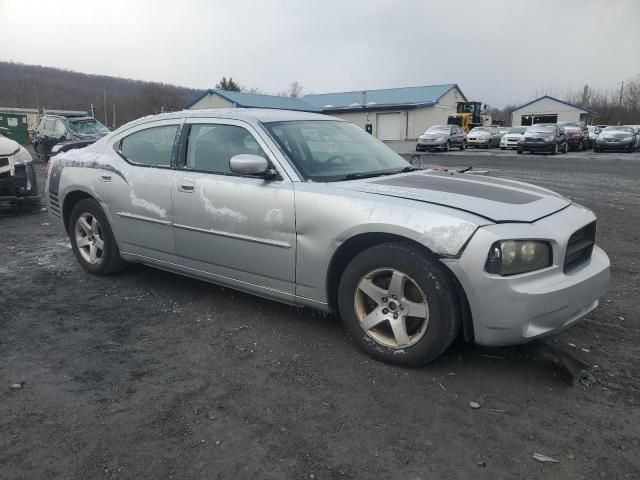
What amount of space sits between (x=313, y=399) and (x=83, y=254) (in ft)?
11.1

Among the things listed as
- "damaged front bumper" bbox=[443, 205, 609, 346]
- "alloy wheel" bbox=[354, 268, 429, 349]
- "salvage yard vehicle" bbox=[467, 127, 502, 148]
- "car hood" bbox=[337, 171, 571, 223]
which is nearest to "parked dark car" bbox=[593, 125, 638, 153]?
"salvage yard vehicle" bbox=[467, 127, 502, 148]

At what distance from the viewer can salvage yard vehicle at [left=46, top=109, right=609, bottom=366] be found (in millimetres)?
2938

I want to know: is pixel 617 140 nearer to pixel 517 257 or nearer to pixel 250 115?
pixel 250 115

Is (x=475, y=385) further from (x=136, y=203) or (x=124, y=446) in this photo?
(x=136, y=203)

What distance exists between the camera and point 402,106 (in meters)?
49.2

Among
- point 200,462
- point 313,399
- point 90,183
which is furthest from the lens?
point 90,183

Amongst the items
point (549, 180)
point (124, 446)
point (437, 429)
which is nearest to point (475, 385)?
point (437, 429)

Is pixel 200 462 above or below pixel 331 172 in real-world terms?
below

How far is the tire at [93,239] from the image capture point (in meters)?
4.96

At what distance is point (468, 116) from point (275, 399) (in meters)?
43.4

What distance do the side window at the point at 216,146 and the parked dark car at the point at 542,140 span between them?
86.7 feet

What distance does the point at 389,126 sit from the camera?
2005 inches

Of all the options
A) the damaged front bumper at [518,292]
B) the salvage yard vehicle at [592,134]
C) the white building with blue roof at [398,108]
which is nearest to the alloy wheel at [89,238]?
the damaged front bumper at [518,292]

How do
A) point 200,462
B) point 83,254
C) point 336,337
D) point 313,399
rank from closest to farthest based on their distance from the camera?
point 200,462
point 313,399
point 336,337
point 83,254
